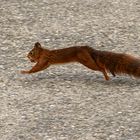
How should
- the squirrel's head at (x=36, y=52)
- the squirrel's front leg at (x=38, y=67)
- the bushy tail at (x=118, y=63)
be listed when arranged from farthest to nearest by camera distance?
the squirrel's head at (x=36, y=52), the squirrel's front leg at (x=38, y=67), the bushy tail at (x=118, y=63)

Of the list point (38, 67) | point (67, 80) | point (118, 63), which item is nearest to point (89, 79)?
point (67, 80)

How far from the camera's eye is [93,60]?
24.0 ft

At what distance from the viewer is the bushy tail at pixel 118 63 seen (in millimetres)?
7105

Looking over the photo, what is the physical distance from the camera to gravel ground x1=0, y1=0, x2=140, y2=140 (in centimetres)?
611

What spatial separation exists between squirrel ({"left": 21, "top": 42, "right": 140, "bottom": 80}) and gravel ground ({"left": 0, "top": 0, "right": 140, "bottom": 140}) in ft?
0.50

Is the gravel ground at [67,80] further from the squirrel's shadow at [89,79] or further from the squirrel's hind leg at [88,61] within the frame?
the squirrel's hind leg at [88,61]

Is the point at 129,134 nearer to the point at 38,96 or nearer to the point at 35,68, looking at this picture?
the point at 38,96

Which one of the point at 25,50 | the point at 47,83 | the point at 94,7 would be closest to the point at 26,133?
the point at 47,83

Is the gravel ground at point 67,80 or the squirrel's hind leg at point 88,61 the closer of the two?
the gravel ground at point 67,80

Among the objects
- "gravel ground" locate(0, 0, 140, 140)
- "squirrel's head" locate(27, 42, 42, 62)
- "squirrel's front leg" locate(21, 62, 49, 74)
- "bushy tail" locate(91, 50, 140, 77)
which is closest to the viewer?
"gravel ground" locate(0, 0, 140, 140)

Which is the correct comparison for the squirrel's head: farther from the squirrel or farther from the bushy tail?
the bushy tail

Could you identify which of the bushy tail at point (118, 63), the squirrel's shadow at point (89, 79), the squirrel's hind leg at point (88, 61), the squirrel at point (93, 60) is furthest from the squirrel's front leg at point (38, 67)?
the bushy tail at point (118, 63)

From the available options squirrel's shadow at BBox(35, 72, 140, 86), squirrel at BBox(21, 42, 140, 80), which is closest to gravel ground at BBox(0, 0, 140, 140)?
squirrel's shadow at BBox(35, 72, 140, 86)

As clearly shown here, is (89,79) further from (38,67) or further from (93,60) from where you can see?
(38,67)
